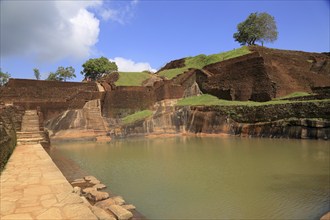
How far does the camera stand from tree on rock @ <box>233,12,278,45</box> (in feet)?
143

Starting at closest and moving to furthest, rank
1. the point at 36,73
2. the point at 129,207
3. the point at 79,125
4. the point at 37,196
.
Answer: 1. the point at 37,196
2. the point at 129,207
3. the point at 79,125
4. the point at 36,73

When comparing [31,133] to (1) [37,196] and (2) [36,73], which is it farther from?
(2) [36,73]

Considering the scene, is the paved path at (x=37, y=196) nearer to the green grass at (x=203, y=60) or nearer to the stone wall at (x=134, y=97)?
the stone wall at (x=134, y=97)

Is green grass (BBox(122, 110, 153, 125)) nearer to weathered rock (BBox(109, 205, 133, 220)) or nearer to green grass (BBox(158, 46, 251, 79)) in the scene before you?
green grass (BBox(158, 46, 251, 79))

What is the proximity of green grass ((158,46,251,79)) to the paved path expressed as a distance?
28.4 meters

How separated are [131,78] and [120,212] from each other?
1216 inches

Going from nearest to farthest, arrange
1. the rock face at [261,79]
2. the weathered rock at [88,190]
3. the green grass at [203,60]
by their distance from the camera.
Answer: the weathered rock at [88,190] < the rock face at [261,79] < the green grass at [203,60]

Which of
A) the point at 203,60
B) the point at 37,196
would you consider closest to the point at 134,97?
the point at 203,60

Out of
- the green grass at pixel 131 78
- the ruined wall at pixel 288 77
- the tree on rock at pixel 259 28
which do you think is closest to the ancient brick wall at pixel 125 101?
the green grass at pixel 131 78

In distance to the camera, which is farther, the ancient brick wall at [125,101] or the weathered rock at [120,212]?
the ancient brick wall at [125,101]

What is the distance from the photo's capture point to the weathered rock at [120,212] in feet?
17.3

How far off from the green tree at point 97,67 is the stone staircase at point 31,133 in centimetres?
2782

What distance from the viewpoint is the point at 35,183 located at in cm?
564

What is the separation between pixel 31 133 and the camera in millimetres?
14133
